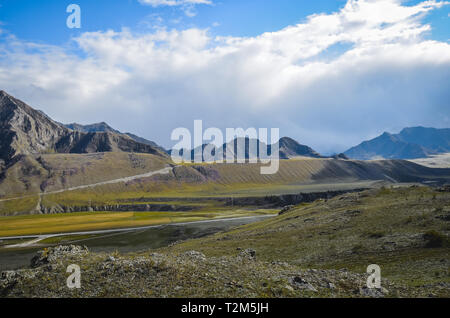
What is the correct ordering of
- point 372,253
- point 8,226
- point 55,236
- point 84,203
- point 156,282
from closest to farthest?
1. point 156,282
2. point 372,253
3. point 55,236
4. point 8,226
5. point 84,203

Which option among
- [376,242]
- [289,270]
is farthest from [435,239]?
[289,270]

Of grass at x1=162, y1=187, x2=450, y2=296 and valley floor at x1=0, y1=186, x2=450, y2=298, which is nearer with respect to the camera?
valley floor at x1=0, y1=186, x2=450, y2=298

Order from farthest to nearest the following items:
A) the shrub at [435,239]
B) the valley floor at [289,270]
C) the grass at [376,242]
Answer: the shrub at [435,239] → the grass at [376,242] → the valley floor at [289,270]

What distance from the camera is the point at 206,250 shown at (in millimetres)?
43281

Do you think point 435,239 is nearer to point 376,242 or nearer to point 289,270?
point 376,242

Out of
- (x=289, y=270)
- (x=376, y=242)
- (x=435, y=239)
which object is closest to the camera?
(x=289, y=270)

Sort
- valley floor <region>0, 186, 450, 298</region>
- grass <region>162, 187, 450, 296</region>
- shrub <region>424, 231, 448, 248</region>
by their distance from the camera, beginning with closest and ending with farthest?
valley floor <region>0, 186, 450, 298</region> < grass <region>162, 187, 450, 296</region> < shrub <region>424, 231, 448, 248</region>

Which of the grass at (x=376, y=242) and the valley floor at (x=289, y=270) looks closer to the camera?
the valley floor at (x=289, y=270)

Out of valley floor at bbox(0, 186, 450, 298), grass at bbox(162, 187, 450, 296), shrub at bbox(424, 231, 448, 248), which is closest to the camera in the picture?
valley floor at bbox(0, 186, 450, 298)

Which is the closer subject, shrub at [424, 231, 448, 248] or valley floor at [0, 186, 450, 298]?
valley floor at [0, 186, 450, 298]
